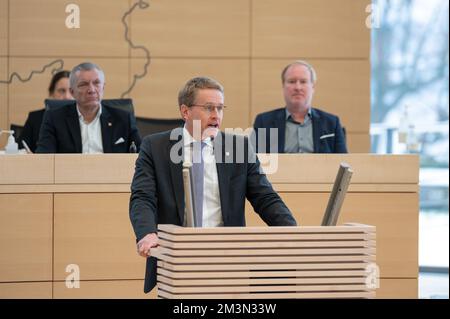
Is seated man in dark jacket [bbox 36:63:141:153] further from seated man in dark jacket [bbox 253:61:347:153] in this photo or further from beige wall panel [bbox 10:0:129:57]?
beige wall panel [bbox 10:0:129:57]

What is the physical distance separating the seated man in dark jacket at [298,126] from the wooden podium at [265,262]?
2.87 metres

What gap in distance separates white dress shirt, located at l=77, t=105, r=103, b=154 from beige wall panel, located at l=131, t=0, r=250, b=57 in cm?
202

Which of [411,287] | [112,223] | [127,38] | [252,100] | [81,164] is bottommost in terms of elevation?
[411,287]

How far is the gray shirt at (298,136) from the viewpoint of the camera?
5.90 m

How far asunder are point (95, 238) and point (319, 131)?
1558mm

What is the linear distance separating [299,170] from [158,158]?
177 cm

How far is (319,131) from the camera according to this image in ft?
19.3

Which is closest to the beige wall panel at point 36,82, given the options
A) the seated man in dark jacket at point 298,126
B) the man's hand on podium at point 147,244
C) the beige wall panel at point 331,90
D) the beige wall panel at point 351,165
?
the beige wall panel at point 331,90

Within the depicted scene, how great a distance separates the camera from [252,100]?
7.77m

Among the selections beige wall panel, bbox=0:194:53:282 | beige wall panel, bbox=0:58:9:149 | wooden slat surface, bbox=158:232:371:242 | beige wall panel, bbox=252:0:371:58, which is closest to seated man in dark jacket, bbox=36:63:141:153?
beige wall panel, bbox=0:194:53:282

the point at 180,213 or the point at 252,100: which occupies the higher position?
the point at 252,100

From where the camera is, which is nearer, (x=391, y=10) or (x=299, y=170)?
(x=299, y=170)
